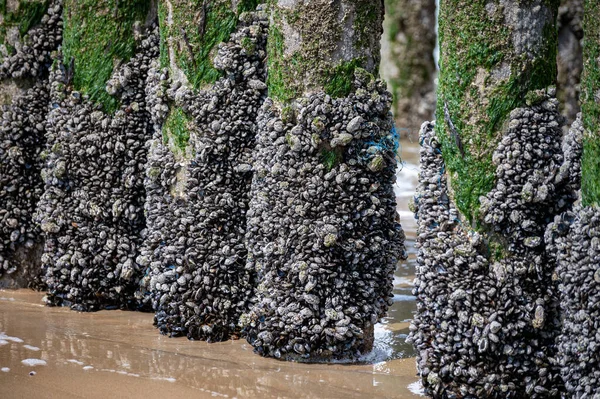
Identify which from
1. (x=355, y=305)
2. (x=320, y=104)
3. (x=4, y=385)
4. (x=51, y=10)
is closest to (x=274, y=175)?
(x=320, y=104)

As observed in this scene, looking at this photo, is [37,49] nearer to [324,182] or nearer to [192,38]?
[192,38]

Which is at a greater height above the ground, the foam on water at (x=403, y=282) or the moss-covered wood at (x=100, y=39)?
the moss-covered wood at (x=100, y=39)

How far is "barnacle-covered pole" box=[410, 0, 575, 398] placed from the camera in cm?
346

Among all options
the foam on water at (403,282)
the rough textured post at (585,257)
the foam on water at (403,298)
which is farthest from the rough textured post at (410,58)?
the rough textured post at (585,257)

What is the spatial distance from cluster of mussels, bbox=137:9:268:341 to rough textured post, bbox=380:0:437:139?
8.96 metres

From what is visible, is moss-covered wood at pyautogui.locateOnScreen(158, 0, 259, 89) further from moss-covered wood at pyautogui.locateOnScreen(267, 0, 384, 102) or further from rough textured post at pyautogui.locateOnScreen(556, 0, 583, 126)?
rough textured post at pyautogui.locateOnScreen(556, 0, 583, 126)

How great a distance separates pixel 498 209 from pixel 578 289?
0.47 meters

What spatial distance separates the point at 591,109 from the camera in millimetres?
3260

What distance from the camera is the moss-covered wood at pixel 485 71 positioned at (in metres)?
3.48

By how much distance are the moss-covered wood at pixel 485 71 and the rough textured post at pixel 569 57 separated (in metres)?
5.90

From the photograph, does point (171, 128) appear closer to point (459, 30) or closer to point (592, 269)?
point (459, 30)

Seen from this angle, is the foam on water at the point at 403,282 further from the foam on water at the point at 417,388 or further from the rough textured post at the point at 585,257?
the rough textured post at the point at 585,257

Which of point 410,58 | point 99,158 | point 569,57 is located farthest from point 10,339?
point 410,58

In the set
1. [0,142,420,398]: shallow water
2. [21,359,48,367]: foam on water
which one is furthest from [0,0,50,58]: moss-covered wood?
[21,359,48,367]: foam on water
